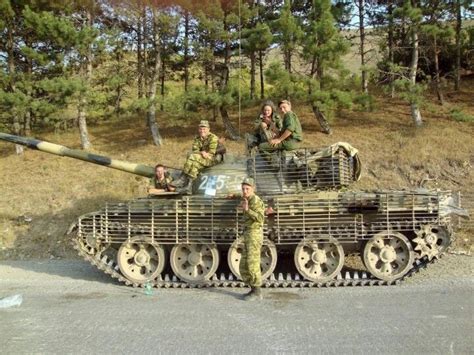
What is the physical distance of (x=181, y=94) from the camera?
55.6 ft

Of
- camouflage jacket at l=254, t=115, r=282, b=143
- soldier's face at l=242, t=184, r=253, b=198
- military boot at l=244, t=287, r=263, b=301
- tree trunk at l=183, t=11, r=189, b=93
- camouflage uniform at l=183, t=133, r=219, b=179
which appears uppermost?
tree trunk at l=183, t=11, r=189, b=93

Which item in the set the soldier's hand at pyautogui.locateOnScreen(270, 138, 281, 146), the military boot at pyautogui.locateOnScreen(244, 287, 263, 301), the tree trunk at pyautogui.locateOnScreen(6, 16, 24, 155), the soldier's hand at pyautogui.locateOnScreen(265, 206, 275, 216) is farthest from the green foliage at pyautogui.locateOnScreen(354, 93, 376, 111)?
the tree trunk at pyautogui.locateOnScreen(6, 16, 24, 155)

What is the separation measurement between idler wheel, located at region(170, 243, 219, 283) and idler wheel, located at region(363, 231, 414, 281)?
252 cm

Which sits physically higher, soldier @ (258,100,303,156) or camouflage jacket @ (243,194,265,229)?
soldier @ (258,100,303,156)

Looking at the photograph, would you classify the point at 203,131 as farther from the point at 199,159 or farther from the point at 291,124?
the point at 291,124

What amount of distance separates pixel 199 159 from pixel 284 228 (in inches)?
78.8

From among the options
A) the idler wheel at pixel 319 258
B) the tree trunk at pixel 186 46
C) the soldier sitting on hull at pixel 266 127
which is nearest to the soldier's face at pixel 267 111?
the soldier sitting on hull at pixel 266 127

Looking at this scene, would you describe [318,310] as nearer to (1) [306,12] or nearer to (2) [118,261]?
(2) [118,261]

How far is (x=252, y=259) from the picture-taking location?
27.7ft

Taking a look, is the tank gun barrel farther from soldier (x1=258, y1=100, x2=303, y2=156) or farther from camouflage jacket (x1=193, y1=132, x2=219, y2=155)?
soldier (x1=258, y1=100, x2=303, y2=156)

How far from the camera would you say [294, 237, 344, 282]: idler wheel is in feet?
30.2

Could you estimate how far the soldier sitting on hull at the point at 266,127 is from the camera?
9.82 meters

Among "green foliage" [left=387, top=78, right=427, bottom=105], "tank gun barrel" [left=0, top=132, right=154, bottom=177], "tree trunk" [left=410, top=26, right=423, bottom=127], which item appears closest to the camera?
"tank gun barrel" [left=0, top=132, right=154, bottom=177]

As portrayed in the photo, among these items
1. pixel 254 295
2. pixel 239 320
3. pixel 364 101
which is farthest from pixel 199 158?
pixel 364 101
